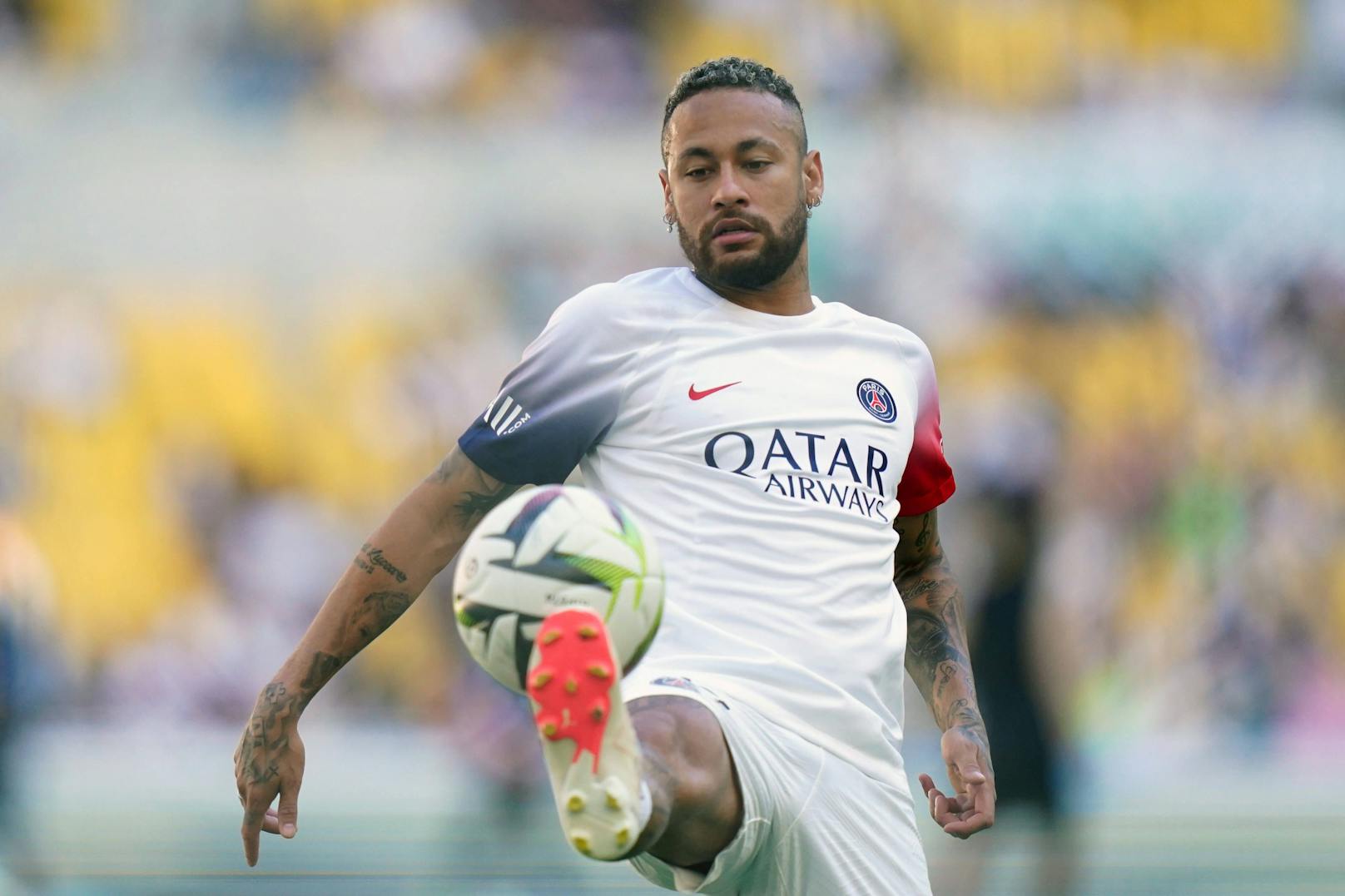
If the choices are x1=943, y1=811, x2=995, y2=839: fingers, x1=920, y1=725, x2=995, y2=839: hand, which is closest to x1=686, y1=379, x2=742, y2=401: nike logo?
x1=920, y1=725, x2=995, y2=839: hand

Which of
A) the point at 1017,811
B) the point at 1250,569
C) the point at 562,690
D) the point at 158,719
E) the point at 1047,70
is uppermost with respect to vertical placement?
the point at 562,690

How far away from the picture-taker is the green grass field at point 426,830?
9.12 m

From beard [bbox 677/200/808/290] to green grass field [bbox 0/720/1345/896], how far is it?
4.79 m

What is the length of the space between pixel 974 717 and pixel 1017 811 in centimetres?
478

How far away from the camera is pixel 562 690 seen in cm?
277

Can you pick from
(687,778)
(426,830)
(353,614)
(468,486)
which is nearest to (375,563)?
(353,614)

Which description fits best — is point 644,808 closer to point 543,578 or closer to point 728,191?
point 543,578

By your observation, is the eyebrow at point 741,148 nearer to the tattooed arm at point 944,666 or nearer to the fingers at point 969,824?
the tattooed arm at point 944,666

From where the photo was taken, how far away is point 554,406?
373 cm

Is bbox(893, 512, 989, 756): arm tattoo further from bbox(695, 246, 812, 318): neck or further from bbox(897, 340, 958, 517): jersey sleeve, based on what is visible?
bbox(695, 246, 812, 318): neck

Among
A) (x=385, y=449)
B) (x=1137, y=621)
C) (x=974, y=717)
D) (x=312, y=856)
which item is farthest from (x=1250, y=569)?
(x=974, y=717)

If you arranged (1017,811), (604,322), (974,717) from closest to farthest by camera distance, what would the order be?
(604,322)
(974,717)
(1017,811)

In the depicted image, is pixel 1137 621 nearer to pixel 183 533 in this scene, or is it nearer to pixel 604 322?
pixel 183 533

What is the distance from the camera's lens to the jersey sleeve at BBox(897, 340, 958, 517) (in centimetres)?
420
